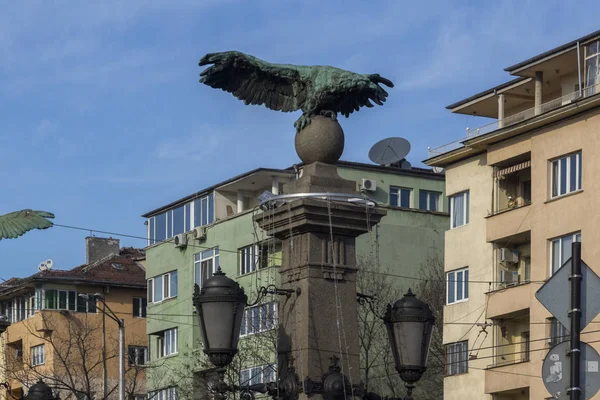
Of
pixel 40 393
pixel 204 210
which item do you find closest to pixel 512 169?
pixel 204 210

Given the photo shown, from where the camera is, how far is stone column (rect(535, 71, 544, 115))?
171ft

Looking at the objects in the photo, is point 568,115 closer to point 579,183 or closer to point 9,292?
point 579,183

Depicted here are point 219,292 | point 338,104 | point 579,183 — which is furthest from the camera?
point 579,183

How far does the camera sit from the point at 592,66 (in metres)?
50.6

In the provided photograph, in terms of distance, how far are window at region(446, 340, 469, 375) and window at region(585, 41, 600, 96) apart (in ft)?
31.1

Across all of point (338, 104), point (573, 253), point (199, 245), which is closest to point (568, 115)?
point (199, 245)

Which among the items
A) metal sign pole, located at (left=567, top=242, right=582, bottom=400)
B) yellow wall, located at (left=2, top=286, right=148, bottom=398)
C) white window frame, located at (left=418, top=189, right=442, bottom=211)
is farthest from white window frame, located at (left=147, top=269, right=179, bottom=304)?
metal sign pole, located at (left=567, top=242, right=582, bottom=400)

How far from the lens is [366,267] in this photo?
5869 cm

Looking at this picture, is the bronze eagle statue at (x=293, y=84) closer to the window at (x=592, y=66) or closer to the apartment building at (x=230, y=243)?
the window at (x=592, y=66)

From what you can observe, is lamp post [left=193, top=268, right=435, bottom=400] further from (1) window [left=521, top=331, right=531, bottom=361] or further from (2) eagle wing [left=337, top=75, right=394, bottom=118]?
(1) window [left=521, top=331, right=531, bottom=361]

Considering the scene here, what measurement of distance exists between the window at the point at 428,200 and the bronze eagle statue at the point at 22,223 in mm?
45024

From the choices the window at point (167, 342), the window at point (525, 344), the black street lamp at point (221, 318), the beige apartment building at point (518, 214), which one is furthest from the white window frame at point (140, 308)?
the black street lamp at point (221, 318)

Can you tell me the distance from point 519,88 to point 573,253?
40.7 meters

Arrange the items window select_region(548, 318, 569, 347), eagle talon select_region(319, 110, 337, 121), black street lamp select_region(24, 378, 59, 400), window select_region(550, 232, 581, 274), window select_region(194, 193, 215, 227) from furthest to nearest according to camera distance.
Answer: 1. window select_region(194, 193, 215, 227)
2. window select_region(550, 232, 581, 274)
3. window select_region(548, 318, 569, 347)
4. black street lamp select_region(24, 378, 59, 400)
5. eagle talon select_region(319, 110, 337, 121)
